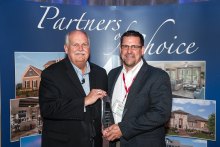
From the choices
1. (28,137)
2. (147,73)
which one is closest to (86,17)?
(147,73)

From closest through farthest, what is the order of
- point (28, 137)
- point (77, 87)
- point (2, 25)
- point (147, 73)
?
point (77, 87) → point (147, 73) → point (2, 25) → point (28, 137)

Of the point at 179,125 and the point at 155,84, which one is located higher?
the point at 155,84

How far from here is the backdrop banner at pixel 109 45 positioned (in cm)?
312

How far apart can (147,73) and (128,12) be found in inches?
46.1

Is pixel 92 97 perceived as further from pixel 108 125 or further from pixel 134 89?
pixel 134 89

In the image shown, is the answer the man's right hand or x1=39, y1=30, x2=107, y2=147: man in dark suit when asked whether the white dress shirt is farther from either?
the man's right hand

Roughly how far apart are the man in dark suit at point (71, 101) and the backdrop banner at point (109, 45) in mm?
704

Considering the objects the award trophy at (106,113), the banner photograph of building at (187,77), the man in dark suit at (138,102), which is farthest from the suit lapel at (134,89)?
the banner photograph of building at (187,77)

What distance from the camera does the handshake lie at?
2.54m

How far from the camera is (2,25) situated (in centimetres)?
302

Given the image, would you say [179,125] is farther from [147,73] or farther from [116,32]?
[116,32]

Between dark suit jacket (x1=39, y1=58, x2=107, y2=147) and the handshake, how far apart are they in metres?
0.10

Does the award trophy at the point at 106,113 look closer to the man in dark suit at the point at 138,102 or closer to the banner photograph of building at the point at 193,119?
the man in dark suit at the point at 138,102

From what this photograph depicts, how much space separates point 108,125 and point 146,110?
1.17 ft
